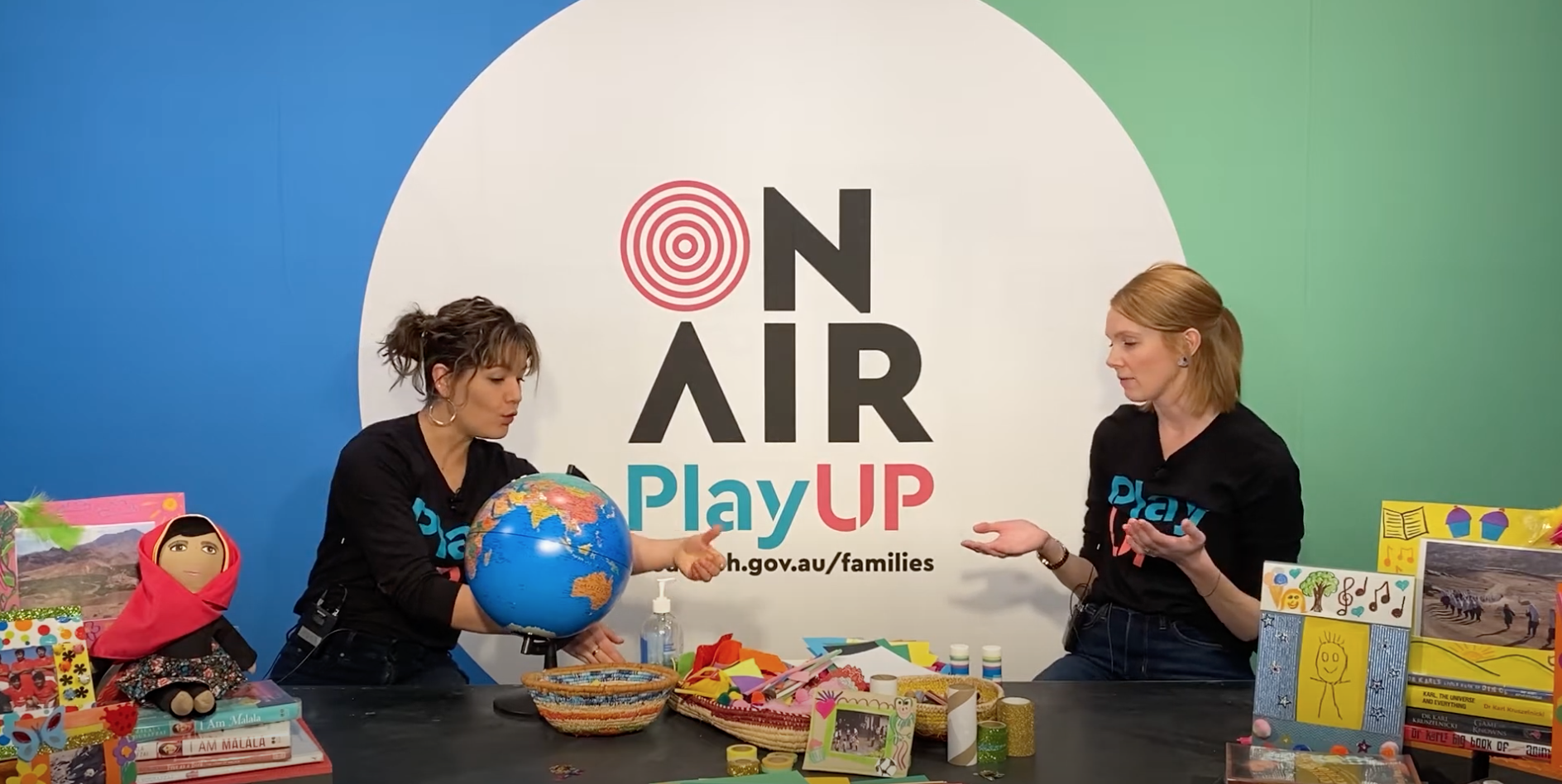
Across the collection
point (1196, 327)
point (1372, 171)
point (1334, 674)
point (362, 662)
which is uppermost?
point (1372, 171)

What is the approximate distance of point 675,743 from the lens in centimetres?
196

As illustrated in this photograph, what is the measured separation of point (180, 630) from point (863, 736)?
40.8 inches

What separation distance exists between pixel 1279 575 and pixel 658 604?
1074 mm

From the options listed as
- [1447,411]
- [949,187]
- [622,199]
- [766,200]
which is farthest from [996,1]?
[1447,411]

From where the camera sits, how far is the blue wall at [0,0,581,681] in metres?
3.10

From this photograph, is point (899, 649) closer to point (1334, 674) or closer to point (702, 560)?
point (702, 560)

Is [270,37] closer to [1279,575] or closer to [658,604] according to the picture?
[658,604]

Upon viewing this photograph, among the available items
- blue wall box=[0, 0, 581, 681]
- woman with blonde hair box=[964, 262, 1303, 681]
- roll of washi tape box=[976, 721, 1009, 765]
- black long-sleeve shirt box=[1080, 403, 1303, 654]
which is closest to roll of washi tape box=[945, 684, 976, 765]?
roll of washi tape box=[976, 721, 1009, 765]

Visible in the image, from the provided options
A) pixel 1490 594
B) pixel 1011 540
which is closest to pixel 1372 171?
pixel 1011 540

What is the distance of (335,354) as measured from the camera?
315 centimetres

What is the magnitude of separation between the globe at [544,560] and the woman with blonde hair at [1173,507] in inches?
42.3

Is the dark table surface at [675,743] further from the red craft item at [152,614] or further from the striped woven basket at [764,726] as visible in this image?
the red craft item at [152,614]

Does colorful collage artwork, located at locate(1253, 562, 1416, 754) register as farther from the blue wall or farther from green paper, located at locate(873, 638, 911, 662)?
the blue wall

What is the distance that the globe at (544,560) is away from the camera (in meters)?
2.15
